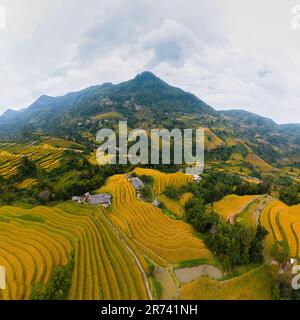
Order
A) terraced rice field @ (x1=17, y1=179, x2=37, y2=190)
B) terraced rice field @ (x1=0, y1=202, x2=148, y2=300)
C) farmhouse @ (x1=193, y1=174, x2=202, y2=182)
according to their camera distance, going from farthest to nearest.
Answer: farmhouse @ (x1=193, y1=174, x2=202, y2=182), terraced rice field @ (x1=17, y1=179, x2=37, y2=190), terraced rice field @ (x1=0, y1=202, x2=148, y2=300)

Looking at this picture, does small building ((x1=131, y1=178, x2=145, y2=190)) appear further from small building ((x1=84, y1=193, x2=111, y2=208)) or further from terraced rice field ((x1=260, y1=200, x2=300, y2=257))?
terraced rice field ((x1=260, y1=200, x2=300, y2=257))

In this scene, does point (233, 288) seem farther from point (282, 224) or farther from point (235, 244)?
point (282, 224)

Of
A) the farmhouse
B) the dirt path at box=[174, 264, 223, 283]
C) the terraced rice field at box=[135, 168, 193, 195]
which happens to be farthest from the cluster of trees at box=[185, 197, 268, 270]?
the farmhouse

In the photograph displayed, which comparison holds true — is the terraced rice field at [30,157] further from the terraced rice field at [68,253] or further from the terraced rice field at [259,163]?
the terraced rice field at [259,163]

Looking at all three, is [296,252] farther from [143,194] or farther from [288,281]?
[143,194]

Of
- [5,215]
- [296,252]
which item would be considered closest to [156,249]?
[296,252]

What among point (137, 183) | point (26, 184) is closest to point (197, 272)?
point (137, 183)
